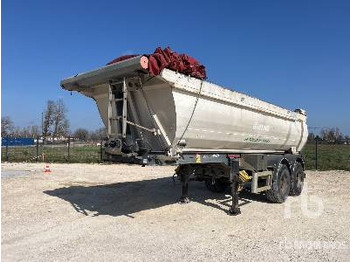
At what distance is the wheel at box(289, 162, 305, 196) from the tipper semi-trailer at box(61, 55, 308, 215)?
1447mm

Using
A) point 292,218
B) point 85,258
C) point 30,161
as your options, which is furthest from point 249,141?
point 30,161

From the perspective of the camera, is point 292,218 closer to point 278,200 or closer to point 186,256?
point 278,200

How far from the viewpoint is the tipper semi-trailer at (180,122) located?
24.8 ft

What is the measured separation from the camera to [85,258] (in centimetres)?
571

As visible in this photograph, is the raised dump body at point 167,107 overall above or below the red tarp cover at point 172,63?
below

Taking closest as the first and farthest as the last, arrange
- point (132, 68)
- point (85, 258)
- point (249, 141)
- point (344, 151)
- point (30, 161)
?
point (85, 258), point (132, 68), point (249, 141), point (30, 161), point (344, 151)

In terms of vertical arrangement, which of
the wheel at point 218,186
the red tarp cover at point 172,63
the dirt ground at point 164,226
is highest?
the red tarp cover at point 172,63

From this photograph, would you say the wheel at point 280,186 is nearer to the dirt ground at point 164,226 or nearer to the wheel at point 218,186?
the dirt ground at point 164,226

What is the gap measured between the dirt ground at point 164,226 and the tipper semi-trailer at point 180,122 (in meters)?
0.85

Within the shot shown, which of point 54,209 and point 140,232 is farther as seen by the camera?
point 54,209

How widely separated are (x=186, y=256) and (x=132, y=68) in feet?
11.0

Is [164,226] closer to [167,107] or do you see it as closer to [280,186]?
[167,107]

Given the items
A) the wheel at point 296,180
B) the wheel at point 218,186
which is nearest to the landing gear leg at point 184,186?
the wheel at point 218,186

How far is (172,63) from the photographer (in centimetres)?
730
